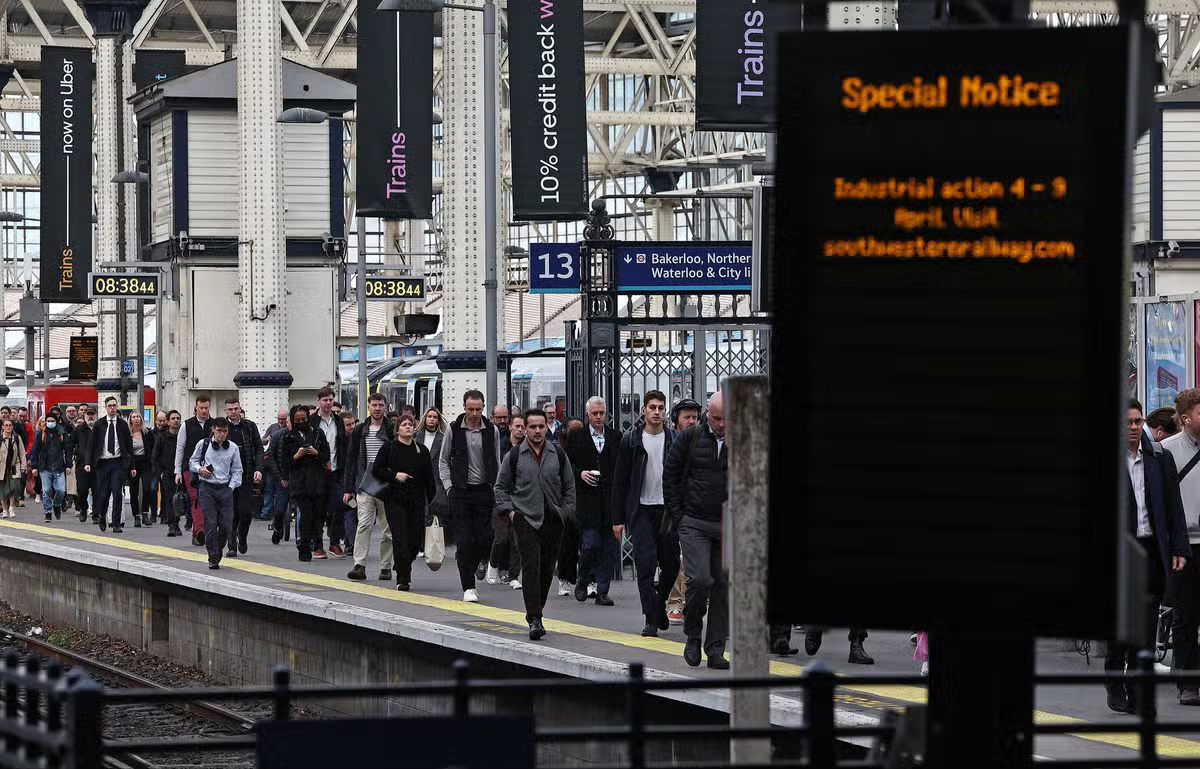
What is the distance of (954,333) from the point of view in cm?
608

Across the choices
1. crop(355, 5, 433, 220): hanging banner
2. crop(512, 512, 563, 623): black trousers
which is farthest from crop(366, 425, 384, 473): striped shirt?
crop(355, 5, 433, 220): hanging banner

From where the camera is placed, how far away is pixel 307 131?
39.6 meters

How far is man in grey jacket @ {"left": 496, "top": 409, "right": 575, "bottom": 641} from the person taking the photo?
54.6 ft

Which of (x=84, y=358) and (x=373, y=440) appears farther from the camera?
(x=84, y=358)

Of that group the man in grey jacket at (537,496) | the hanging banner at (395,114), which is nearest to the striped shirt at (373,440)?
the man in grey jacket at (537,496)

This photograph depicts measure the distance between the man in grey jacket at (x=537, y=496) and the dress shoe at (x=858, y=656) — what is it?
2.56 meters

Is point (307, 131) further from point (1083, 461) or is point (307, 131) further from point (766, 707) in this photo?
point (1083, 461)

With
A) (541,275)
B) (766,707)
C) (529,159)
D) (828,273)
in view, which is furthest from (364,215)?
(828,273)

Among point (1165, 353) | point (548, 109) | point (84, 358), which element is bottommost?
point (84, 358)

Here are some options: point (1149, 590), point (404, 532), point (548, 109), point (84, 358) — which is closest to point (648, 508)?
point (404, 532)

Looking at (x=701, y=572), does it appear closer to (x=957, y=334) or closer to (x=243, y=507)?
(x=957, y=334)

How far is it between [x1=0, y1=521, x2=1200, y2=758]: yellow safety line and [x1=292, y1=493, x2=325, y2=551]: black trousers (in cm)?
60

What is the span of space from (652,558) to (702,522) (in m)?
2.24

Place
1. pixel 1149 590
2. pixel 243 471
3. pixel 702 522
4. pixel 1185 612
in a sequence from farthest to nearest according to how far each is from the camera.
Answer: pixel 243 471 < pixel 702 522 < pixel 1185 612 < pixel 1149 590
